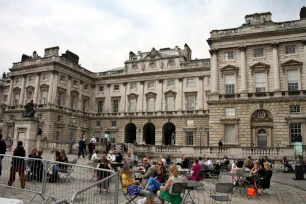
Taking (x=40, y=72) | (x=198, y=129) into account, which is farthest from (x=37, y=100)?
(x=198, y=129)

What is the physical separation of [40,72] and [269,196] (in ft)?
128

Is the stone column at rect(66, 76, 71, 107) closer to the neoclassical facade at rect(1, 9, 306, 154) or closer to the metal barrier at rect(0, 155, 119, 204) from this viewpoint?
the neoclassical facade at rect(1, 9, 306, 154)

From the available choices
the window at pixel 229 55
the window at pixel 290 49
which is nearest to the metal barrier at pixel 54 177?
the window at pixel 229 55

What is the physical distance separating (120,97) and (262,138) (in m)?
25.3

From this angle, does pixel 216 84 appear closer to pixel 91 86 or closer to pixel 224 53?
pixel 224 53

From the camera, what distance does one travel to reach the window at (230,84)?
30.2 metres

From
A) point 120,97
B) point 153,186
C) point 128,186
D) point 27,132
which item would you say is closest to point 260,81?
point 27,132

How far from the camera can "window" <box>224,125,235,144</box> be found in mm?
28812

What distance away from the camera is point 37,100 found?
4094 cm

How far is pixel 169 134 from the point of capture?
1726 inches

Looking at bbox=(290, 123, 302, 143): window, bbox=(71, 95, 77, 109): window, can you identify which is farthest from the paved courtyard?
bbox=(71, 95, 77, 109): window

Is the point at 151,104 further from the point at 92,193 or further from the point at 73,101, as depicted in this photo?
the point at 92,193

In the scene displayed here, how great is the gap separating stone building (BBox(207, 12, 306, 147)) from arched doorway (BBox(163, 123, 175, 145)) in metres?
13.5

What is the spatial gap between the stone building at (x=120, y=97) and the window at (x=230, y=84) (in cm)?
905
